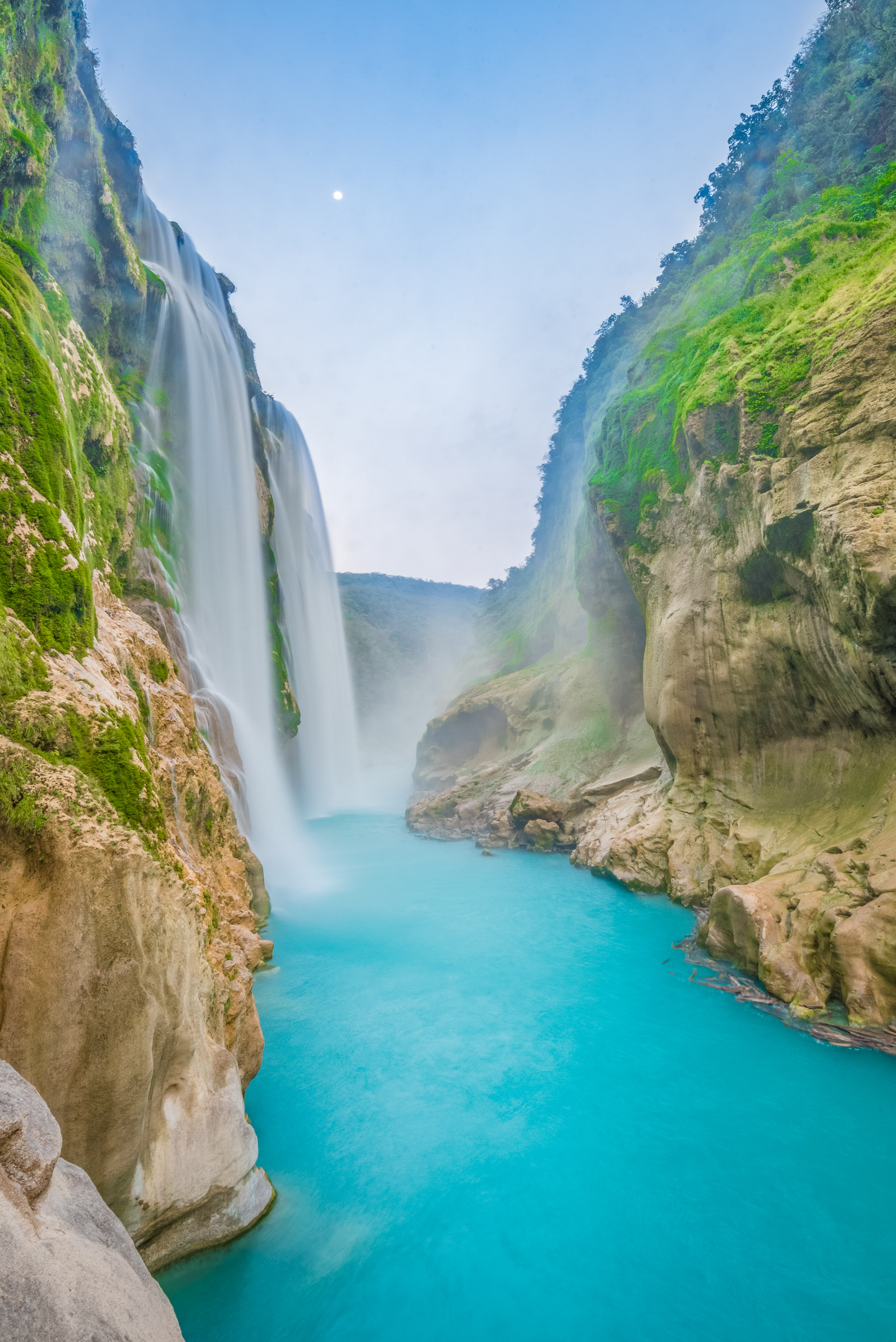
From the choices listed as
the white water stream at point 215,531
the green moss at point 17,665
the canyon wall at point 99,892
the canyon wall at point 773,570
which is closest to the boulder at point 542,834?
the canyon wall at point 773,570

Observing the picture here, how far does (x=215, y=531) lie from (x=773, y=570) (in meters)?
19.9

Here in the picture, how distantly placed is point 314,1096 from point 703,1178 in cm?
421

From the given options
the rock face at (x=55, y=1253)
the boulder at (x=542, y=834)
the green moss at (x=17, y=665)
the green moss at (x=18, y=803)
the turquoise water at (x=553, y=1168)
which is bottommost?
the turquoise water at (x=553, y=1168)

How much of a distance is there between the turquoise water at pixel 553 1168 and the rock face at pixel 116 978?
2.82 feet

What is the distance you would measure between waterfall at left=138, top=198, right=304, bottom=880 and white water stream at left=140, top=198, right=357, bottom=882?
0.06 metres

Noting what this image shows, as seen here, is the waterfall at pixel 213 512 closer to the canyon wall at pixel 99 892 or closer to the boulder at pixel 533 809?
the boulder at pixel 533 809

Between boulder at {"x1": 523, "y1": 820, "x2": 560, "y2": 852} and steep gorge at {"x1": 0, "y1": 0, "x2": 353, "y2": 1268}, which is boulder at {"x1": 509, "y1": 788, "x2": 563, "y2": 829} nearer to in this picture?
boulder at {"x1": 523, "y1": 820, "x2": 560, "y2": 852}

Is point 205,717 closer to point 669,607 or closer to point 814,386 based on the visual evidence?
point 669,607

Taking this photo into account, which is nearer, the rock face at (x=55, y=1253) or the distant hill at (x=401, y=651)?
the rock face at (x=55, y=1253)

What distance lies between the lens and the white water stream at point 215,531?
17688 mm

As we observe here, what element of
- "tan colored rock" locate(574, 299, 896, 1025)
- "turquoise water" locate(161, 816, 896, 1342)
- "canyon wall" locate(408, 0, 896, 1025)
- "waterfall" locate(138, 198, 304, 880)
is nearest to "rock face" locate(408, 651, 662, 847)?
"canyon wall" locate(408, 0, 896, 1025)

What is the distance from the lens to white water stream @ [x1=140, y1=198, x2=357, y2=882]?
696 inches

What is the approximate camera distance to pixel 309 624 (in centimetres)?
3569

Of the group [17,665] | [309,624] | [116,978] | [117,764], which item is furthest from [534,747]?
[17,665]
